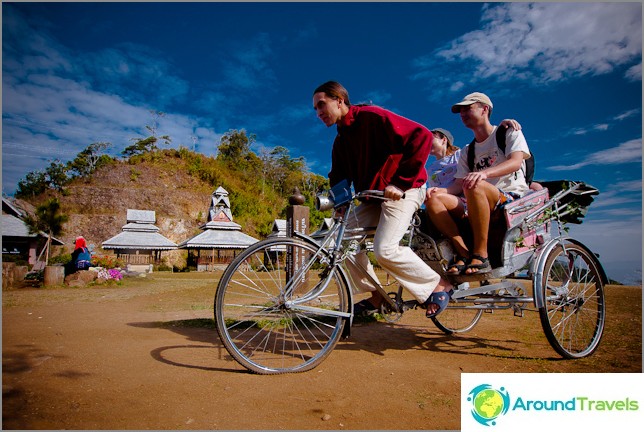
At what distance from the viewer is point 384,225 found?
275 cm

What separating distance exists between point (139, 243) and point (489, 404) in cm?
3387

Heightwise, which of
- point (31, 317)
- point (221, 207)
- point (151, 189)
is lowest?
point (31, 317)

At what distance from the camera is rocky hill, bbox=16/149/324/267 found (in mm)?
41562

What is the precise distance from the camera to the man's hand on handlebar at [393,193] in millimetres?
2675

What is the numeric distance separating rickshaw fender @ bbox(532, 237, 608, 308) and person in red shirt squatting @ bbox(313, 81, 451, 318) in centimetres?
71

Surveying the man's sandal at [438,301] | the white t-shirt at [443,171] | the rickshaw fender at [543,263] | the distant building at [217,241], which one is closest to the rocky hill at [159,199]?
the distant building at [217,241]

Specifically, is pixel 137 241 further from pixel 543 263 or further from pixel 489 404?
pixel 489 404

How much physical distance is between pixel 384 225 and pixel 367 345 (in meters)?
1.30

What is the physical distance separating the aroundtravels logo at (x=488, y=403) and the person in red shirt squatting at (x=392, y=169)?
3.02 feet

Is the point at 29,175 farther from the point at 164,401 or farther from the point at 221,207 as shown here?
the point at 164,401

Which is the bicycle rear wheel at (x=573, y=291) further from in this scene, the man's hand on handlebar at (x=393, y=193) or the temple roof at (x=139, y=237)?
the temple roof at (x=139, y=237)

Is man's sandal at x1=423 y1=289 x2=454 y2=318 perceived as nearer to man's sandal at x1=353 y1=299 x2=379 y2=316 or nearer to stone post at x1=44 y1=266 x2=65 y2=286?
man's sandal at x1=353 y1=299 x2=379 y2=316

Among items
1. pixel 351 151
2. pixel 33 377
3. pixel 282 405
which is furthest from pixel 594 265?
pixel 33 377

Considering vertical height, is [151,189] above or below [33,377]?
above
